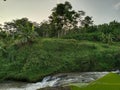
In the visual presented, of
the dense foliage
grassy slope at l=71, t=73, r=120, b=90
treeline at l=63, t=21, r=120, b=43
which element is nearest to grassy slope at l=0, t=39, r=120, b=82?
the dense foliage

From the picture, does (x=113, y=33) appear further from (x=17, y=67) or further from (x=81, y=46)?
(x=17, y=67)

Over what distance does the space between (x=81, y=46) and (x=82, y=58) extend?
2083mm

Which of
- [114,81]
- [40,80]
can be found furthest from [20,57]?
[114,81]

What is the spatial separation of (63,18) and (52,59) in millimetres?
18347

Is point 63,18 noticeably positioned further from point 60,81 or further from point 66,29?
point 60,81

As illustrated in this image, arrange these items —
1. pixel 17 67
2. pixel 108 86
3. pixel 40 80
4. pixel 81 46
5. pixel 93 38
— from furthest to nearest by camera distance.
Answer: pixel 93 38, pixel 81 46, pixel 17 67, pixel 40 80, pixel 108 86

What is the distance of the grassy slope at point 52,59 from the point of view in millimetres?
26828

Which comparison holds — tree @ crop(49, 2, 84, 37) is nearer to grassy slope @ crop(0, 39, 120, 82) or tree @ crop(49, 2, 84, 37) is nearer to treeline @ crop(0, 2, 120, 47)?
treeline @ crop(0, 2, 120, 47)

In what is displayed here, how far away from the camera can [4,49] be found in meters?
30.2

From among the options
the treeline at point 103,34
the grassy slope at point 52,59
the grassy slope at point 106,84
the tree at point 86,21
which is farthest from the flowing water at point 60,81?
the tree at point 86,21

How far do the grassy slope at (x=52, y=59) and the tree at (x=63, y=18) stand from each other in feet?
47.1

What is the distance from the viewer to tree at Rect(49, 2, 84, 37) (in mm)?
44594

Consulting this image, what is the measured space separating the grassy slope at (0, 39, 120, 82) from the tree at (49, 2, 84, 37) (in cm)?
1436

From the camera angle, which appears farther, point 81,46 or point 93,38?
point 93,38
